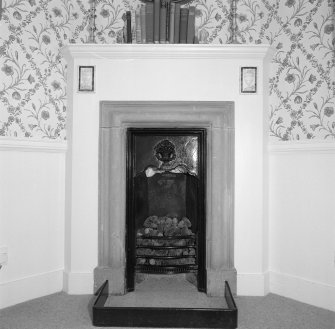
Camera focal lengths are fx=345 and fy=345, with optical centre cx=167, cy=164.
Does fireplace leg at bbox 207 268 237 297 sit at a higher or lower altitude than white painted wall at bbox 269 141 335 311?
lower

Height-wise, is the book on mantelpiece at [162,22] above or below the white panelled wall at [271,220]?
above

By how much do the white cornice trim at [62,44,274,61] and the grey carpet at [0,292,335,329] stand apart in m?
1.75

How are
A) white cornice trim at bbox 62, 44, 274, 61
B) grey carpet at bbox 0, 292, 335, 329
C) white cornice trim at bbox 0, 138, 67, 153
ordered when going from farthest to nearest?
white cornice trim at bbox 62, 44, 274, 61 < white cornice trim at bbox 0, 138, 67, 153 < grey carpet at bbox 0, 292, 335, 329

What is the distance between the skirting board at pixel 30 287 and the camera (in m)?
2.33

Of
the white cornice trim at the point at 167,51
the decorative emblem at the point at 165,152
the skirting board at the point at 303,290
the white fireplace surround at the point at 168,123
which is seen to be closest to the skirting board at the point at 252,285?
the white fireplace surround at the point at 168,123

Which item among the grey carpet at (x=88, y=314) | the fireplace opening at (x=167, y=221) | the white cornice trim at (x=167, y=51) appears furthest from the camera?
the fireplace opening at (x=167, y=221)

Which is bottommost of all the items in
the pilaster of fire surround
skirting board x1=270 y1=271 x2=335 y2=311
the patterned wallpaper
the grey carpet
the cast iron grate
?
the grey carpet

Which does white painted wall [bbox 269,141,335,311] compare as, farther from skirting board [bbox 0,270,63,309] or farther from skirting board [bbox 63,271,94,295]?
skirting board [bbox 0,270,63,309]

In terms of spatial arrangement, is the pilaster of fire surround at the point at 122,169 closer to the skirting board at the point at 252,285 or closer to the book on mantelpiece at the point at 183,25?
the skirting board at the point at 252,285

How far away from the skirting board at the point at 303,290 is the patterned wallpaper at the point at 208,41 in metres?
1.03

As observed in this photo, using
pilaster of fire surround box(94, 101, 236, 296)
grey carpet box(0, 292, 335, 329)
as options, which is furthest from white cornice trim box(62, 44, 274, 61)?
grey carpet box(0, 292, 335, 329)

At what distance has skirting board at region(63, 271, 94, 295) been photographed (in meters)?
2.54

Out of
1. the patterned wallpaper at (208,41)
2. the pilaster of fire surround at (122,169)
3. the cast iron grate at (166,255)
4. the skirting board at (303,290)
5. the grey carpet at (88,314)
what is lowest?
the grey carpet at (88,314)

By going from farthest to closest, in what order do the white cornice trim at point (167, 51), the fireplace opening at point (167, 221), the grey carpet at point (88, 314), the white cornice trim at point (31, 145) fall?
the fireplace opening at point (167, 221) → the white cornice trim at point (167, 51) → the white cornice trim at point (31, 145) → the grey carpet at point (88, 314)
